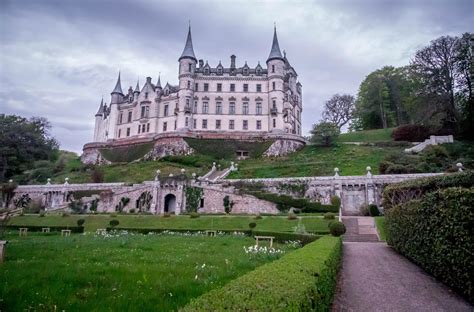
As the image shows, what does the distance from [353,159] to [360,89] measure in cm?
3550

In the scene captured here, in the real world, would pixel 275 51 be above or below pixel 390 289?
above

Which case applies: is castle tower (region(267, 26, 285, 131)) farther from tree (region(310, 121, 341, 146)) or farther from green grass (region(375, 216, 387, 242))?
green grass (region(375, 216, 387, 242))

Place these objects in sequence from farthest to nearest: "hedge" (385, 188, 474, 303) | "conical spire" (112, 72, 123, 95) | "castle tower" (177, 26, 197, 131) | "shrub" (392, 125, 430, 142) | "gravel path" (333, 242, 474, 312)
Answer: "conical spire" (112, 72, 123, 95) → "castle tower" (177, 26, 197, 131) → "shrub" (392, 125, 430, 142) → "hedge" (385, 188, 474, 303) → "gravel path" (333, 242, 474, 312)

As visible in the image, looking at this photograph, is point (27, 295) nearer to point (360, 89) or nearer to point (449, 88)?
point (449, 88)

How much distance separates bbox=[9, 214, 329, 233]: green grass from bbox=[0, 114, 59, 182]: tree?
116 feet

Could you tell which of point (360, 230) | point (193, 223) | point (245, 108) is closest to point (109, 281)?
point (193, 223)

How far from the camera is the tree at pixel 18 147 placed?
62056mm

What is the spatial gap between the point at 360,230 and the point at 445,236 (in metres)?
16.0

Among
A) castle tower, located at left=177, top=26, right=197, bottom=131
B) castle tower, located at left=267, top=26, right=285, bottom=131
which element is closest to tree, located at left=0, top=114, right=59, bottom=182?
castle tower, located at left=177, top=26, right=197, bottom=131

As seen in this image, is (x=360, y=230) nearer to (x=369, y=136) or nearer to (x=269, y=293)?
(x=269, y=293)

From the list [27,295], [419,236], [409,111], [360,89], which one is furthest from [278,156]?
[27,295]

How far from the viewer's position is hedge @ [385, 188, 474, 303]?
8.95 m

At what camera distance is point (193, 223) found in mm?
28234

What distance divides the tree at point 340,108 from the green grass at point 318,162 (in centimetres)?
2518
